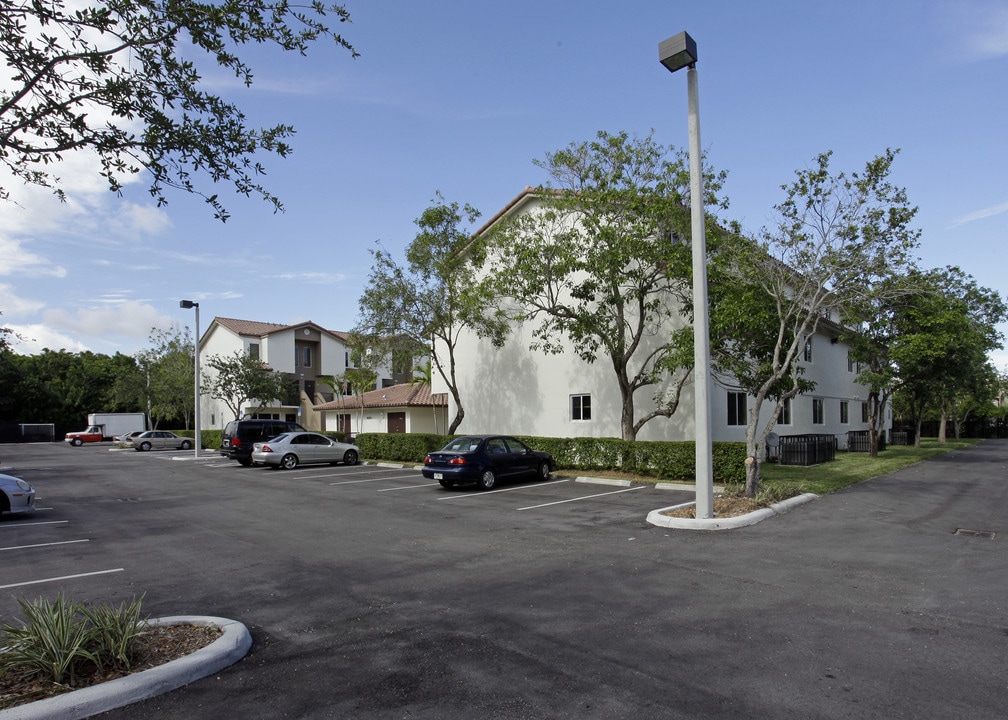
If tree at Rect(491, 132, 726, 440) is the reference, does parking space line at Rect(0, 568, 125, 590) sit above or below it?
below

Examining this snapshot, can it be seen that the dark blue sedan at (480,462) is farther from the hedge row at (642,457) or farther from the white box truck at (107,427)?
the white box truck at (107,427)

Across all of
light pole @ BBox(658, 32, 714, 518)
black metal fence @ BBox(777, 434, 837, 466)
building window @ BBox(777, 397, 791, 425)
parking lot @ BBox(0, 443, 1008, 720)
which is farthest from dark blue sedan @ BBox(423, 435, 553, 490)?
building window @ BBox(777, 397, 791, 425)

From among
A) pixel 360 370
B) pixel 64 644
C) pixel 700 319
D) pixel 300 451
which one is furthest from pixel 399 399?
pixel 64 644

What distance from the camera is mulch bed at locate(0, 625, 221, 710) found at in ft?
13.7

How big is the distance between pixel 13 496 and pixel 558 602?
12.5 metres

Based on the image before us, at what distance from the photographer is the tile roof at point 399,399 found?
33.4m

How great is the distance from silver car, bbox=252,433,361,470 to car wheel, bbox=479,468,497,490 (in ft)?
39.9

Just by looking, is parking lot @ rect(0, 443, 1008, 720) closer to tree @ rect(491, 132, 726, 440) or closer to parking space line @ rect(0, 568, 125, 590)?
parking space line @ rect(0, 568, 125, 590)

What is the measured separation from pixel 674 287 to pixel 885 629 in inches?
630

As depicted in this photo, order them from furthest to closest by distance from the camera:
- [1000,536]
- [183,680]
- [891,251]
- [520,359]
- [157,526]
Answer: [520,359] → [891,251] → [157,526] → [1000,536] → [183,680]

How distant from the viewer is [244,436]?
28.2 m

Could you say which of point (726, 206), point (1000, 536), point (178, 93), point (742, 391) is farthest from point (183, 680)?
point (742, 391)

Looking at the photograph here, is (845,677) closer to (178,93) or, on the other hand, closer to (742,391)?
(178,93)

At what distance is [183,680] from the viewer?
180 inches
